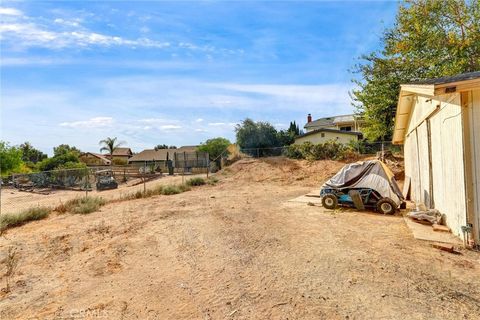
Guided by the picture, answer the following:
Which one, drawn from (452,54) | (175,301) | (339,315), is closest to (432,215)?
(339,315)

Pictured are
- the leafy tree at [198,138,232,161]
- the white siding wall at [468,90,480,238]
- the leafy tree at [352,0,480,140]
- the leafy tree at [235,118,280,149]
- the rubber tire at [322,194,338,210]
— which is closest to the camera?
the white siding wall at [468,90,480,238]

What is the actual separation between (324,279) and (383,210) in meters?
5.42

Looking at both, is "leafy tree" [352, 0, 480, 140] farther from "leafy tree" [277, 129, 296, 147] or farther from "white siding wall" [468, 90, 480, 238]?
"leafy tree" [277, 129, 296, 147]

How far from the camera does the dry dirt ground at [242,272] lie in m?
3.52

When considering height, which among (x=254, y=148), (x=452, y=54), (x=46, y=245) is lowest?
(x=46, y=245)

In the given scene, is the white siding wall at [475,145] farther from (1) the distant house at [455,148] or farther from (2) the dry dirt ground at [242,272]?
(2) the dry dirt ground at [242,272]

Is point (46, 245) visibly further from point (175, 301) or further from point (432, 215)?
point (432, 215)

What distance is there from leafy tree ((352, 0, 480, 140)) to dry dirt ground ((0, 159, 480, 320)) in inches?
418

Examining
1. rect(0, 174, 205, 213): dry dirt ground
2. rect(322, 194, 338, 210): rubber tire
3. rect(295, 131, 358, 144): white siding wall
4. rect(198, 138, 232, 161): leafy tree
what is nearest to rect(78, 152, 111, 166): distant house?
rect(198, 138, 232, 161): leafy tree

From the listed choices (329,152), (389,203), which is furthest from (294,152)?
(389,203)

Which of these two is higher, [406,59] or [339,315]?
[406,59]

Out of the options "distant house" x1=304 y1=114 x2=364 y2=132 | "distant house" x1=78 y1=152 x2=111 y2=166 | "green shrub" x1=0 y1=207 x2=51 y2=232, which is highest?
"distant house" x1=304 y1=114 x2=364 y2=132

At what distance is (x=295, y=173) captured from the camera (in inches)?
862

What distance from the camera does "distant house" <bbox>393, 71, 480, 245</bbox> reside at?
497 cm
